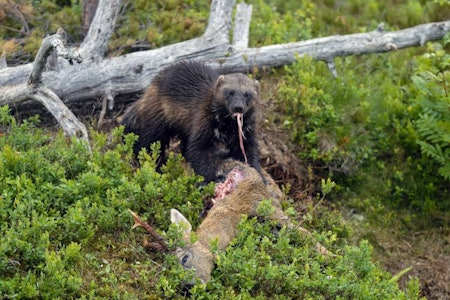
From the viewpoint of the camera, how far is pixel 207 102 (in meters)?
7.52

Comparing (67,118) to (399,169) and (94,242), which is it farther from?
(399,169)

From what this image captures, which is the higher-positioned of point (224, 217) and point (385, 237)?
point (224, 217)

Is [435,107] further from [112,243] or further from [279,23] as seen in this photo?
[112,243]

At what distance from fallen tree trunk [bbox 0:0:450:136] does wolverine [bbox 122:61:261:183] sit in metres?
0.38

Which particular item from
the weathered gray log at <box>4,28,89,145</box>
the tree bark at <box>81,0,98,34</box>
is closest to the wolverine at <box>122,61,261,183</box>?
the weathered gray log at <box>4,28,89,145</box>

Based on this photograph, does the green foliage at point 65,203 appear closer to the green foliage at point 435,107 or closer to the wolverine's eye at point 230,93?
the wolverine's eye at point 230,93

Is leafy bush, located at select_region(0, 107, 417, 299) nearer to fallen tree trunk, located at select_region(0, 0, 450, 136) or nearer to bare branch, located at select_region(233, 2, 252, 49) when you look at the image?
fallen tree trunk, located at select_region(0, 0, 450, 136)

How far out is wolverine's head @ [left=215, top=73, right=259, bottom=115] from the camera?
728 cm

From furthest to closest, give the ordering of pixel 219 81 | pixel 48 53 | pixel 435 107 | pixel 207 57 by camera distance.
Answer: pixel 435 107 → pixel 207 57 → pixel 219 81 → pixel 48 53

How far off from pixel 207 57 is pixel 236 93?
1.38m

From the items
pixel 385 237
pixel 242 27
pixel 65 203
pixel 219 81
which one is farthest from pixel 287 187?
pixel 242 27

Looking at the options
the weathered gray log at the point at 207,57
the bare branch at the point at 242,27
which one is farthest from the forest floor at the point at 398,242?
the bare branch at the point at 242,27

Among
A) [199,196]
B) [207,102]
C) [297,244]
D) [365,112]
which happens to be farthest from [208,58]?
[297,244]

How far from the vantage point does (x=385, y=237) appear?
8.65 metres
